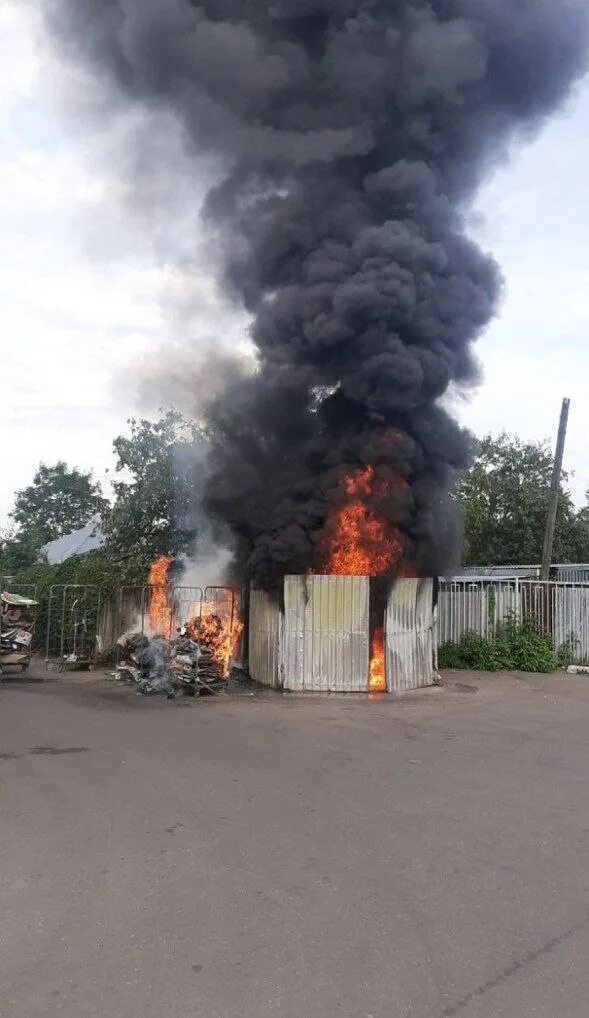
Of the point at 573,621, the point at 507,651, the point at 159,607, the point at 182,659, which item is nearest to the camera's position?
the point at 182,659

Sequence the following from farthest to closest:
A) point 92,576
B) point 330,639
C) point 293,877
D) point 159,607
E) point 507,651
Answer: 1. point 92,576
2. point 159,607
3. point 507,651
4. point 330,639
5. point 293,877

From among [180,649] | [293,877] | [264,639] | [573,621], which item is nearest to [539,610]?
[573,621]

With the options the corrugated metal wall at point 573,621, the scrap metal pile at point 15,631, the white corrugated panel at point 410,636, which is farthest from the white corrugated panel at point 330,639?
the scrap metal pile at point 15,631

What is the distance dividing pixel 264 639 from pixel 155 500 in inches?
331

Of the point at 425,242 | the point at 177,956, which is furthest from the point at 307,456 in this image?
the point at 177,956

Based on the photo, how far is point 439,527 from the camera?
52.1 feet

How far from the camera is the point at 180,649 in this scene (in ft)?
47.5

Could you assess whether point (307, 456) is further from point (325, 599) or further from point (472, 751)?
point (472, 751)

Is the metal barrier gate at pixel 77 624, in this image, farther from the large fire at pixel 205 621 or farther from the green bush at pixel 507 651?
the green bush at pixel 507 651

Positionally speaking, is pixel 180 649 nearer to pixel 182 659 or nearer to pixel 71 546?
pixel 182 659

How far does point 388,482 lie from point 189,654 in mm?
5250

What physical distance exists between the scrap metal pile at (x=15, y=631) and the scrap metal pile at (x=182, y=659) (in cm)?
333

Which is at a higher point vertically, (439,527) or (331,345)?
(331,345)

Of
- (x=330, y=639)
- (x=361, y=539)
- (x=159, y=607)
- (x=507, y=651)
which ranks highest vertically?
(x=361, y=539)
